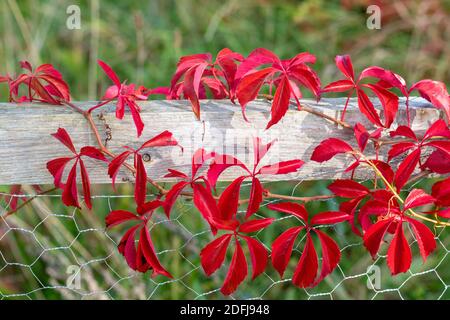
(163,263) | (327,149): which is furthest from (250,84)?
(163,263)

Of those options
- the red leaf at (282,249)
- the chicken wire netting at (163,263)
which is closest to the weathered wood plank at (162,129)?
the red leaf at (282,249)

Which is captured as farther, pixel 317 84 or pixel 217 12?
pixel 217 12

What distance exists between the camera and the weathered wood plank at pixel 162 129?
98 cm

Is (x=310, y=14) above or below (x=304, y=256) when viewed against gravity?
above

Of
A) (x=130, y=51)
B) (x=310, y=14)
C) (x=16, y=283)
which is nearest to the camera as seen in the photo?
(x=16, y=283)

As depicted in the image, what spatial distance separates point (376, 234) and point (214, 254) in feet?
0.71

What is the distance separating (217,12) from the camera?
2623mm

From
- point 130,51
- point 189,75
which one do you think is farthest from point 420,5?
point 189,75

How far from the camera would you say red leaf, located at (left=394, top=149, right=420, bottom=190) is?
929 millimetres

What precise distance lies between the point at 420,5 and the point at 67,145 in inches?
81.8

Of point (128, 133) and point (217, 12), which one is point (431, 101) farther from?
point (217, 12)

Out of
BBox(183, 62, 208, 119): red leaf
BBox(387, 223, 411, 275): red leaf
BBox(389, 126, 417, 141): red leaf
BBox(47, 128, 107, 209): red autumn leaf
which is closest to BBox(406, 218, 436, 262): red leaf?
BBox(387, 223, 411, 275): red leaf

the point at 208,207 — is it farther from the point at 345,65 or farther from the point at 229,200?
the point at 345,65

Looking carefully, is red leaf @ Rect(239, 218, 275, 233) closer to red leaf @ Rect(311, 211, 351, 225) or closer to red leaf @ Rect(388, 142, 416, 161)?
red leaf @ Rect(311, 211, 351, 225)
